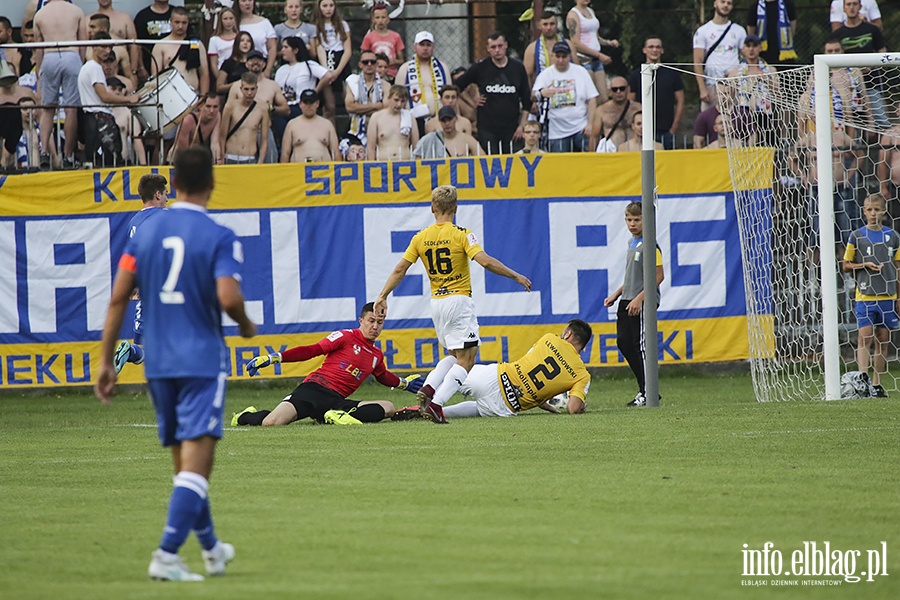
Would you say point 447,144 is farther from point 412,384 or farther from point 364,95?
point 412,384

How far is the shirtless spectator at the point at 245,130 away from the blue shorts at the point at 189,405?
39.7 feet

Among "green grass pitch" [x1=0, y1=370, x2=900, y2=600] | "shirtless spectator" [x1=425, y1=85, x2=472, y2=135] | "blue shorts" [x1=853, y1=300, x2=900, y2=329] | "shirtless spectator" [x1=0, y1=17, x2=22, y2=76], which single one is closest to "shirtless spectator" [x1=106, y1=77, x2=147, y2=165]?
"shirtless spectator" [x1=0, y1=17, x2=22, y2=76]

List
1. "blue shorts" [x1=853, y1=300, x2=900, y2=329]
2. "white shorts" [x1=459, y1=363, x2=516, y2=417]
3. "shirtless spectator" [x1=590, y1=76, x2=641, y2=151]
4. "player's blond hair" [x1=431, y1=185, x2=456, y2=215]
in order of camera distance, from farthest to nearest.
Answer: "shirtless spectator" [x1=590, y1=76, x2=641, y2=151] < "blue shorts" [x1=853, y1=300, x2=900, y2=329] < "white shorts" [x1=459, y1=363, x2=516, y2=417] < "player's blond hair" [x1=431, y1=185, x2=456, y2=215]

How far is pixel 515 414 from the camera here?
13422 millimetres

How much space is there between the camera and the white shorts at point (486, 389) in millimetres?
12984

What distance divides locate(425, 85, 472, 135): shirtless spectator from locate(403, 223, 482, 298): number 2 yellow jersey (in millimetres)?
5014

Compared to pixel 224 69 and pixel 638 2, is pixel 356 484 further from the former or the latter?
pixel 638 2

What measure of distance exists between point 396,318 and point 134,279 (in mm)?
11319

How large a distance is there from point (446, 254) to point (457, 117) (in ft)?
17.2

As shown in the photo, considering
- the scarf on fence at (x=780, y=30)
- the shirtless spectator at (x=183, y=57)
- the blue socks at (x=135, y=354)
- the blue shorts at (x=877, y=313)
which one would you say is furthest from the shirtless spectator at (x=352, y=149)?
the blue shorts at (x=877, y=313)

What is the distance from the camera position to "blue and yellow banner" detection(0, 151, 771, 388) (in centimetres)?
1708

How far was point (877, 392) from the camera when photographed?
1420 centimetres

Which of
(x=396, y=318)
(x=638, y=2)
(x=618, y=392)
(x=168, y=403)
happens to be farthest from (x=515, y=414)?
(x=638, y=2)

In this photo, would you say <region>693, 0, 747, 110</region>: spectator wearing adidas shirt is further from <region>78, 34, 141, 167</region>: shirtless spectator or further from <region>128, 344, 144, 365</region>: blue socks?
<region>128, 344, 144, 365</region>: blue socks
